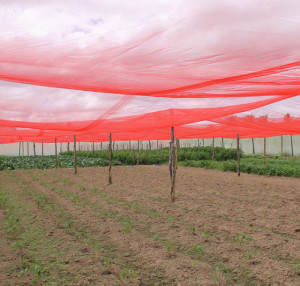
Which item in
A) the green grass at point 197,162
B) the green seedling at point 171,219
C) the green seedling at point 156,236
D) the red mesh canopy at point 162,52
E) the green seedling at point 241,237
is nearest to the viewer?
the red mesh canopy at point 162,52

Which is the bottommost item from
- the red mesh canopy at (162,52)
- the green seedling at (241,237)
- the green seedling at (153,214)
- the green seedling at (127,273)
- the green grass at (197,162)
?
the green seedling at (127,273)

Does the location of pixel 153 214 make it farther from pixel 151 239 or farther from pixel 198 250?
pixel 198 250

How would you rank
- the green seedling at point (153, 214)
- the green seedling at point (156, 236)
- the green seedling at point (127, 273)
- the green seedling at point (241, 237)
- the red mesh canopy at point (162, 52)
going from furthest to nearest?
1. the green seedling at point (153, 214)
2. the green seedling at point (156, 236)
3. the green seedling at point (241, 237)
4. the green seedling at point (127, 273)
5. the red mesh canopy at point (162, 52)

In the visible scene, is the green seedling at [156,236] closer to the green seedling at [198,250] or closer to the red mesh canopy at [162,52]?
the green seedling at [198,250]

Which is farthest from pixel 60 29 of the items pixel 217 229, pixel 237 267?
pixel 217 229

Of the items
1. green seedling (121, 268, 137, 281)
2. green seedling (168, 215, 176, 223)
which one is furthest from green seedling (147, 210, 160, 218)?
green seedling (121, 268, 137, 281)

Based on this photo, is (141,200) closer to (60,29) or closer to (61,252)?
(61,252)

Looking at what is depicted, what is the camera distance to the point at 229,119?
869 centimetres

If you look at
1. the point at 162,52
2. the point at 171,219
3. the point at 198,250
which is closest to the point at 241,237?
the point at 198,250

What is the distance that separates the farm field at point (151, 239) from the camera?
3770 mm

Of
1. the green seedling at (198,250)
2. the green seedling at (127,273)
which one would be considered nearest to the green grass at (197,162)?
the green seedling at (198,250)

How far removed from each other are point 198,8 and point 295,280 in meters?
3.18

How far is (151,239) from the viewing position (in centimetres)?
508

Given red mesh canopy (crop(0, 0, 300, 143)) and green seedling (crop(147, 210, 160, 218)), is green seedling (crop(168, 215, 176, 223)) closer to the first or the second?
green seedling (crop(147, 210, 160, 218))
